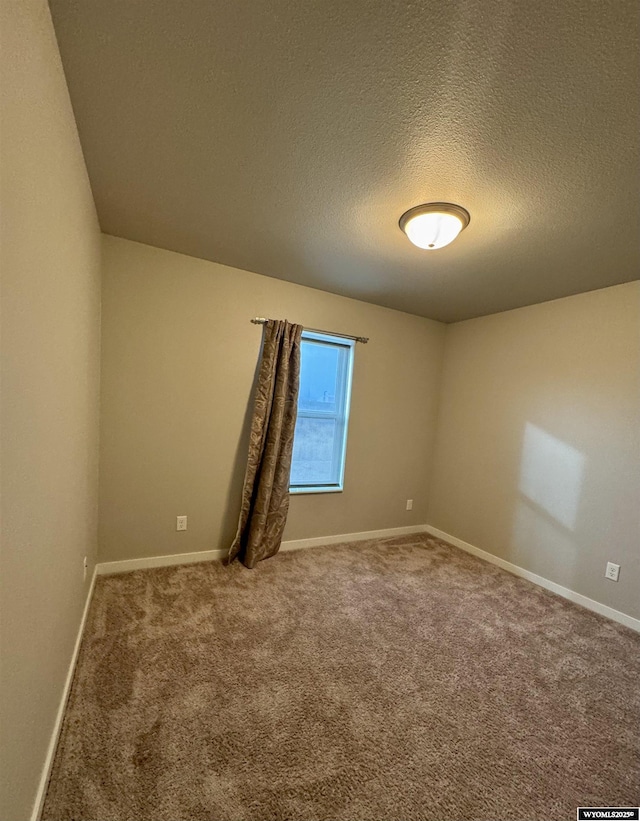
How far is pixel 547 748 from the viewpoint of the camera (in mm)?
1318

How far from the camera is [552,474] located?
8.72ft

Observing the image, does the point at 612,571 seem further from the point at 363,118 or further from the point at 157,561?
the point at 157,561

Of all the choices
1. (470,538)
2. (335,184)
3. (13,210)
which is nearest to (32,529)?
(13,210)

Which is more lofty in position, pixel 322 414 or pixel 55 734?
pixel 322 414

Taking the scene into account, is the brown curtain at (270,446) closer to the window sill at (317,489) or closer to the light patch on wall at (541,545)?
the window sill at (317,489)

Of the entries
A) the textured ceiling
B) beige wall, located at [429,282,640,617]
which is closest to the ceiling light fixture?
the textured ceiling

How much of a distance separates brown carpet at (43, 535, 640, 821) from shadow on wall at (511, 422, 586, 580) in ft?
1.22

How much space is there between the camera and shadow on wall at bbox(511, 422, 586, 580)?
8.30ft

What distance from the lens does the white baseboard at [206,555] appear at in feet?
7.82

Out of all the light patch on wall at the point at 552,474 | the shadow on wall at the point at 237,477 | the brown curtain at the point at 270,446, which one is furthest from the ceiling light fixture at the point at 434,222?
the light patch on wall at the point at 552,474

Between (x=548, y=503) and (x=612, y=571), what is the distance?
0.55 metres

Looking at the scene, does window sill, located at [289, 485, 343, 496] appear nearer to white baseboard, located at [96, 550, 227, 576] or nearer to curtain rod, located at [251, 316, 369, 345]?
white baseboard, located at [96, 550, 227, 576]

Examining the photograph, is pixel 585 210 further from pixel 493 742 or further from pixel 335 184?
pixel 493 742

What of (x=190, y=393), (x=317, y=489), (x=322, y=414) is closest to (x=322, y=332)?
(x=322, y=414)
